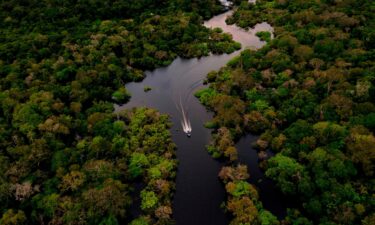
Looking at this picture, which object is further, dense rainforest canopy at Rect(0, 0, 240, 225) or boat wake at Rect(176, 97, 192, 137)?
boat wake at Rect(176, 97, 192, 137)

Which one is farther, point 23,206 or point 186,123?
point 186,123

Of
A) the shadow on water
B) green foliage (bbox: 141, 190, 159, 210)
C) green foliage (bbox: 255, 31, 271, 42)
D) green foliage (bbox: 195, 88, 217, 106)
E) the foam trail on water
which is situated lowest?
the shadow on water

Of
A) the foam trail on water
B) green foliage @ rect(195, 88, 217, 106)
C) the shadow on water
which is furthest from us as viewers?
green foliage @ rect(195, 88, 217, 106)

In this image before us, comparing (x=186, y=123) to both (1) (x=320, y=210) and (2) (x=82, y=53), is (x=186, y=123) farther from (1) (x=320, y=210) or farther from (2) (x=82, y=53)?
(2) (x=82, y=53)

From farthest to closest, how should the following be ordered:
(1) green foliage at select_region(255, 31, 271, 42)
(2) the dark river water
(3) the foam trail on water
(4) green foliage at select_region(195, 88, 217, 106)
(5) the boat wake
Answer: (1) green foliage at select_region(255, 31, 271, 42), (4) green foliage at select_region(195, 88, 217, 106), (3) the foam trail on water, (5) the boat wake, (2) the dark river water

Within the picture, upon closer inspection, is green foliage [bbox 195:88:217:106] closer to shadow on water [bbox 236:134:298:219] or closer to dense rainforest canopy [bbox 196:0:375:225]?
dense rainforest canopy [bbox 196:0:375:225]

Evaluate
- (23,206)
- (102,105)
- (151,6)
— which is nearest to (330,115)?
A: (102,105)

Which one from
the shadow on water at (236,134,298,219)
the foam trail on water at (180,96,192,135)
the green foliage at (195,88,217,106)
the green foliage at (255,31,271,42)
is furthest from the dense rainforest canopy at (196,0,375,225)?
the foam trail on water at (180,96,192,135)
